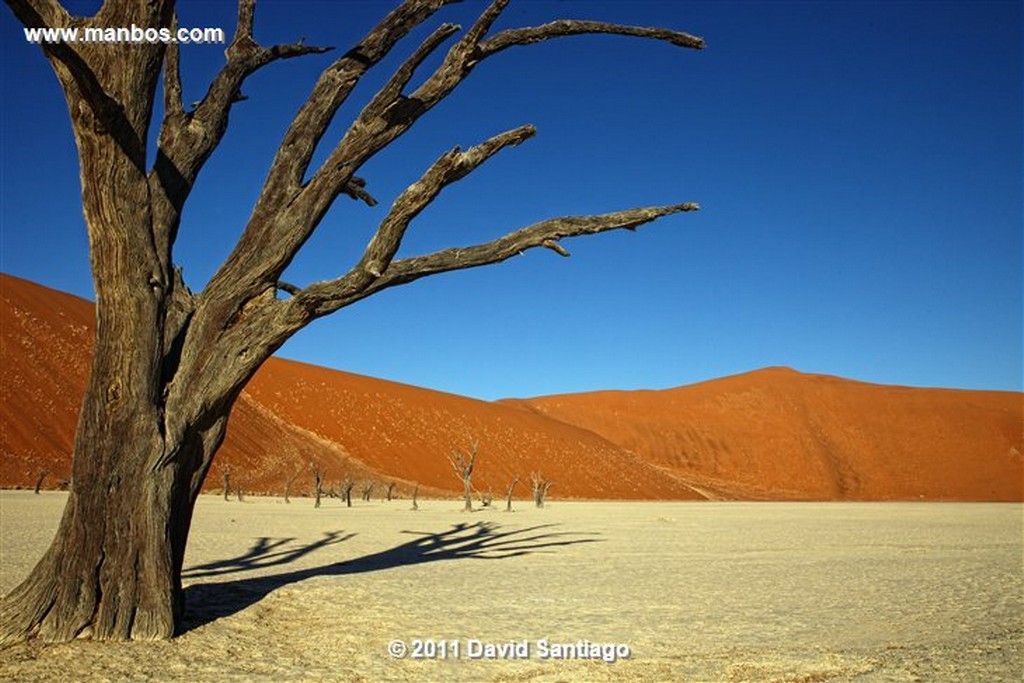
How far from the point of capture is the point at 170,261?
698 cm

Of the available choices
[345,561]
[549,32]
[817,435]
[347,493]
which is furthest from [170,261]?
[817,435]

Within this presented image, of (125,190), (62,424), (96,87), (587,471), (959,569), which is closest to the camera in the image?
(96,87)

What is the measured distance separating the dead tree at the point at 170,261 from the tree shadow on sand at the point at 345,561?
1003 millimetres

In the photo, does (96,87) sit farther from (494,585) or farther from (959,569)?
(959,569)

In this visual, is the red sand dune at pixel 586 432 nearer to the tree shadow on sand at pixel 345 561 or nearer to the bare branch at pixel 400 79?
the tree shadow on sand at pixel 345 561

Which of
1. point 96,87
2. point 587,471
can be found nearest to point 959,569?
point 96,87

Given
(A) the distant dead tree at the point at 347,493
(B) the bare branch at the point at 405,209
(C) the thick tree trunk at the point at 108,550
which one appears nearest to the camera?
(C) the thick tree trunk at the point at 108,550

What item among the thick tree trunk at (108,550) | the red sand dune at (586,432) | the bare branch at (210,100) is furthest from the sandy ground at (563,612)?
the red sand dune at (586,432)

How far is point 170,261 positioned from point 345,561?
7099 mm

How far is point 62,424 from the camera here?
42.4 metres

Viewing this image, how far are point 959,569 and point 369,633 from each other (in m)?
9.95

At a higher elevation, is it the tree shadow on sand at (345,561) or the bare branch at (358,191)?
the bare branch at (358,191)

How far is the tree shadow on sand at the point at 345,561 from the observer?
8250 mm

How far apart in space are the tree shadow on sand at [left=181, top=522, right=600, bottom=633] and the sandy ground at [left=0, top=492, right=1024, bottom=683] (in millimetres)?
50
